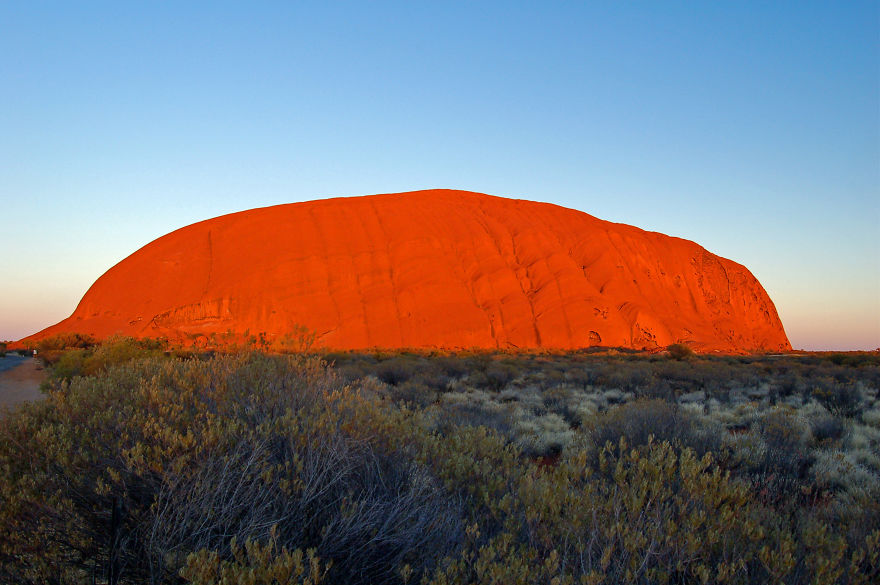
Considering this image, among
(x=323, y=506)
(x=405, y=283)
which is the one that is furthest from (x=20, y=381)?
(x=405, y=283)

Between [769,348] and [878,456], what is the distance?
6437cm

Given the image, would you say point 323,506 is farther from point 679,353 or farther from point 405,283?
point 405,283

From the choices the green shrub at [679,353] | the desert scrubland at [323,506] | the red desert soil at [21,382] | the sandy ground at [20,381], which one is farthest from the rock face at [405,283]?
the desert scrubland at [323,506]

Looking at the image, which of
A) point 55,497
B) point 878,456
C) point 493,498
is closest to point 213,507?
point 55,497

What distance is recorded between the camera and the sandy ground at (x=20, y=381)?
16.1 meters

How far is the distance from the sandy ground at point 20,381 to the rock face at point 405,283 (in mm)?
20588

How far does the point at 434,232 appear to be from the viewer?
182 feet

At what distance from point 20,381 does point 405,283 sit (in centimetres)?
3345

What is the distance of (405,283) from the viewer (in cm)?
5069

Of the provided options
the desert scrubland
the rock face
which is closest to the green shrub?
the rock face

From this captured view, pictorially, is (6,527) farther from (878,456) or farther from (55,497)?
(878,456)

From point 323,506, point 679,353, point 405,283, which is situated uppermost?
point 405,283

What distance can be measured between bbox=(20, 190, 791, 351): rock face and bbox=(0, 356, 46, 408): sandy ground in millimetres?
20588

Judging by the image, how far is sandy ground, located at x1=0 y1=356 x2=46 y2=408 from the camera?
16.1 m
